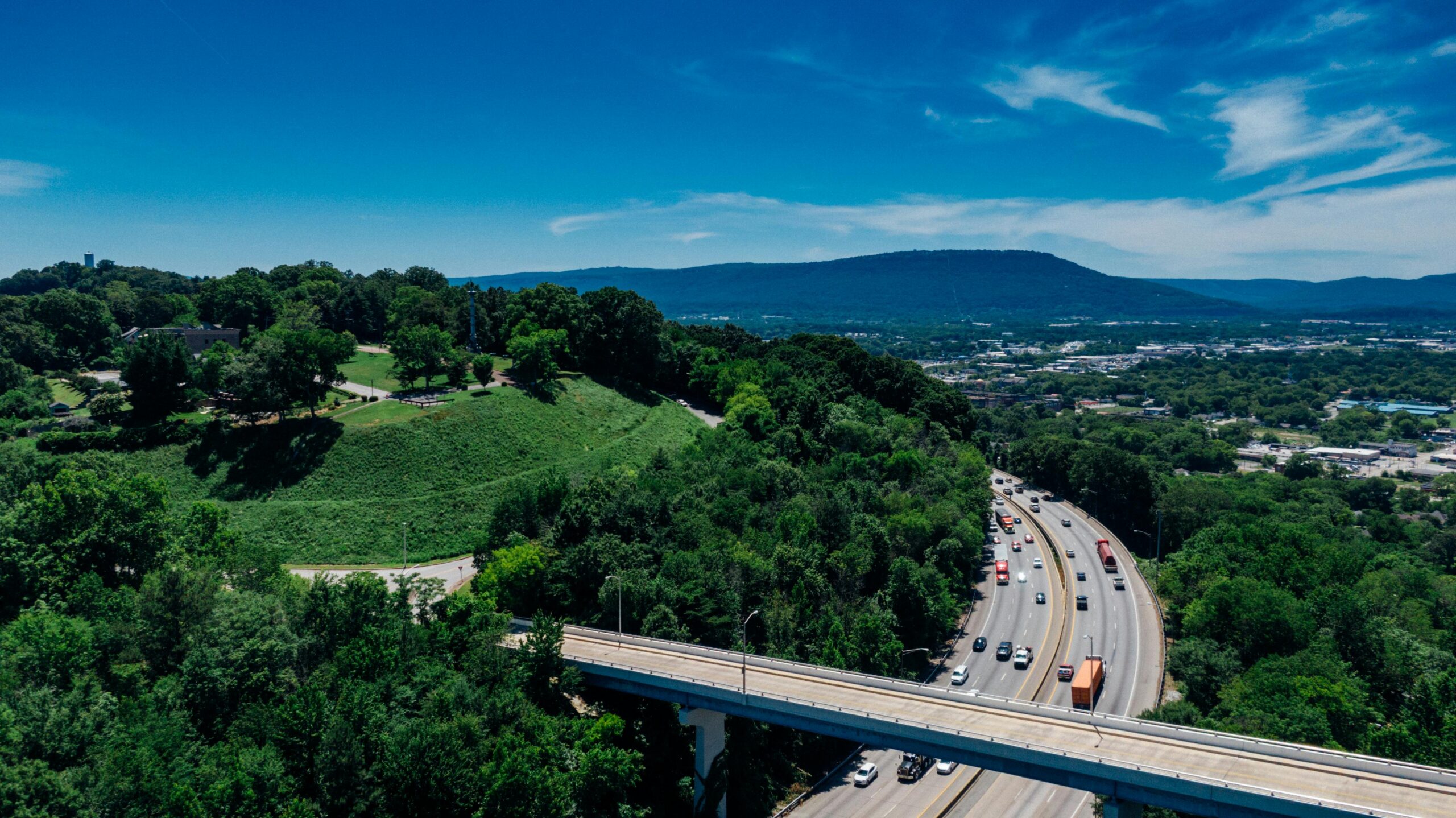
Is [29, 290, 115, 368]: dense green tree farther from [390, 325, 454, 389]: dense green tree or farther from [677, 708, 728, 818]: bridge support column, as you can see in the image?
[677, 708, 728, 818]: bridge support column

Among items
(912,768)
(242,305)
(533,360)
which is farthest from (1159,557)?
(242,305)

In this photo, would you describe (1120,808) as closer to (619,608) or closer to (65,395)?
(619,608)

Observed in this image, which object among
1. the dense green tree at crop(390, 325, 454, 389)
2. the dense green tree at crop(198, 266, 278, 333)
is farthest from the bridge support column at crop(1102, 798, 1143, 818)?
the dense green tree at crop(198, 266, 278, 333)

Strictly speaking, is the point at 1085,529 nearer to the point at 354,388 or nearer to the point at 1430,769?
the point at 1430,769

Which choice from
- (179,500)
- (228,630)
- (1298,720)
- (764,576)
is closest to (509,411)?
(179,500)

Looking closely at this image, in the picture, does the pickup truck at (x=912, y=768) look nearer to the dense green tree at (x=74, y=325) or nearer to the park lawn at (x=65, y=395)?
the park lawn at (x=65, y=395)

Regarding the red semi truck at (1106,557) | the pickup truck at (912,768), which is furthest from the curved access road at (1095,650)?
the pickup truck at (912,768)
